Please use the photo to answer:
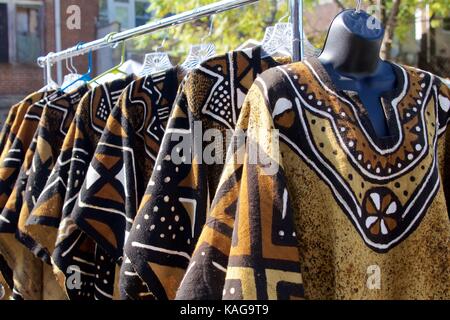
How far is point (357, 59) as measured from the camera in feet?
3.31

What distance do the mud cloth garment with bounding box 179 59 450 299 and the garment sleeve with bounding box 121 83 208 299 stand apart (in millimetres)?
164

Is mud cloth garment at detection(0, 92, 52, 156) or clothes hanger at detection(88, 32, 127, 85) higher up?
clothes hanger at detection(88, 32, 127, 85)

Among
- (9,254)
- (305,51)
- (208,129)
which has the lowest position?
(9,254)

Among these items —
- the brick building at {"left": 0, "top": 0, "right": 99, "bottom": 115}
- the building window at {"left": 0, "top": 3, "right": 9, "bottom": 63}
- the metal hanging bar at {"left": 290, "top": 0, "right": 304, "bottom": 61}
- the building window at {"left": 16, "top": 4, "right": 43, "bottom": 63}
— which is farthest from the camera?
the building window at {"left": 0, "top": 3, "right": 9, "bottom": 63}

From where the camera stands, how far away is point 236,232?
2.91ft

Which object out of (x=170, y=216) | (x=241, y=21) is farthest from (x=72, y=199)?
(x=241, y=21)

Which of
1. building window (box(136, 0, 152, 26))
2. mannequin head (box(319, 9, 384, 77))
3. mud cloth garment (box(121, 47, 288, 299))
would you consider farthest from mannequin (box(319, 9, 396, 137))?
building window (box(136, 0, 152, 26))

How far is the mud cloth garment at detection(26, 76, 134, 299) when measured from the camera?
133cm

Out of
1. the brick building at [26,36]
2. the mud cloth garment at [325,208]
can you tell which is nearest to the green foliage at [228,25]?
the brick building at [26,36]

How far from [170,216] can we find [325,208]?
0.96 ft

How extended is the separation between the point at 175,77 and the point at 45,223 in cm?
44

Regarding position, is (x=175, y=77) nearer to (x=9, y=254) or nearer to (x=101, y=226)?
(x=101, y=226)

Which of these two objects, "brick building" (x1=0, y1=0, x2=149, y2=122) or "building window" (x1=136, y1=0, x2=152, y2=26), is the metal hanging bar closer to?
"brick building" (x1=0, y1=0, x2=149, y2=122)

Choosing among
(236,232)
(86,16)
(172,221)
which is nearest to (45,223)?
(172,221)
